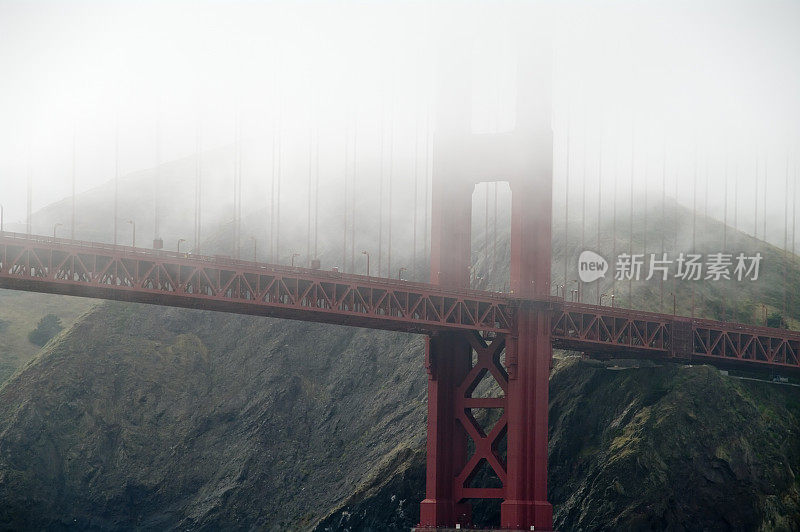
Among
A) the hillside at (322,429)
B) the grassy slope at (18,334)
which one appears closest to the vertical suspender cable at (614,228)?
the hillside at (322,429)

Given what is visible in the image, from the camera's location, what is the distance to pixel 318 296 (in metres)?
94.4

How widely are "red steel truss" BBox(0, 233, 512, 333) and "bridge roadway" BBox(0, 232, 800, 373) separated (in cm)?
6

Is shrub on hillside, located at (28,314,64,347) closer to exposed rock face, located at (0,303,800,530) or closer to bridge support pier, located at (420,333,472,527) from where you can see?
exposed rock face, located at (0,303,800,530)

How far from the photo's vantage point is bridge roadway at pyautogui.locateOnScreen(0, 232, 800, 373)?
3465 inches

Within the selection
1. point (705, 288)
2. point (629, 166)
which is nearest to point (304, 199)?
point (629, 166)

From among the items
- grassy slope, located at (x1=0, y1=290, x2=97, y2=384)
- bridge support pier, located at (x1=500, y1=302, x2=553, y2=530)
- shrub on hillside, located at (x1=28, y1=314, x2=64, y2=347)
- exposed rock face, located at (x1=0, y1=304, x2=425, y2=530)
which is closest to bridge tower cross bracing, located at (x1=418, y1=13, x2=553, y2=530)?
bridge support pier, located at (x1=500, y1=302, x2=553, y2=530)

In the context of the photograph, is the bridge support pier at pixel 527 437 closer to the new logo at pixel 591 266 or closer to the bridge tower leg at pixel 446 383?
the bridge tower leg at pixel 446 383

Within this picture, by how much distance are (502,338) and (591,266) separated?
4083cm

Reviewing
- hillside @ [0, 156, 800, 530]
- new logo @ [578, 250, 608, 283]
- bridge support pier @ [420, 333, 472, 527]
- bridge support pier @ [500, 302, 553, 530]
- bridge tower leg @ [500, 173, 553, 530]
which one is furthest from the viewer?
new logo @ [578, 250, 608, 283]

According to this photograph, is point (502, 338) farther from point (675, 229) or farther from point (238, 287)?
point (675, 229)

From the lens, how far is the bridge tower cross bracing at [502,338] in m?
99.2

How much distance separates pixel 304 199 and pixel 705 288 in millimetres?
67257

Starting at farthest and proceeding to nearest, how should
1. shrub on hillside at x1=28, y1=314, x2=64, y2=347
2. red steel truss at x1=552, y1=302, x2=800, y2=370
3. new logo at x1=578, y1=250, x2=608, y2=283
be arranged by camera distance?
1. shrub on hillside at x1=28, y1=314, x2=64, y2=347
2. new logo at x1=578, y1=250, x2=608, y2=283
3. red steel truss at x1=552, y1=302, x2=800, y2=370

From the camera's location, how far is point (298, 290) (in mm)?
94500
